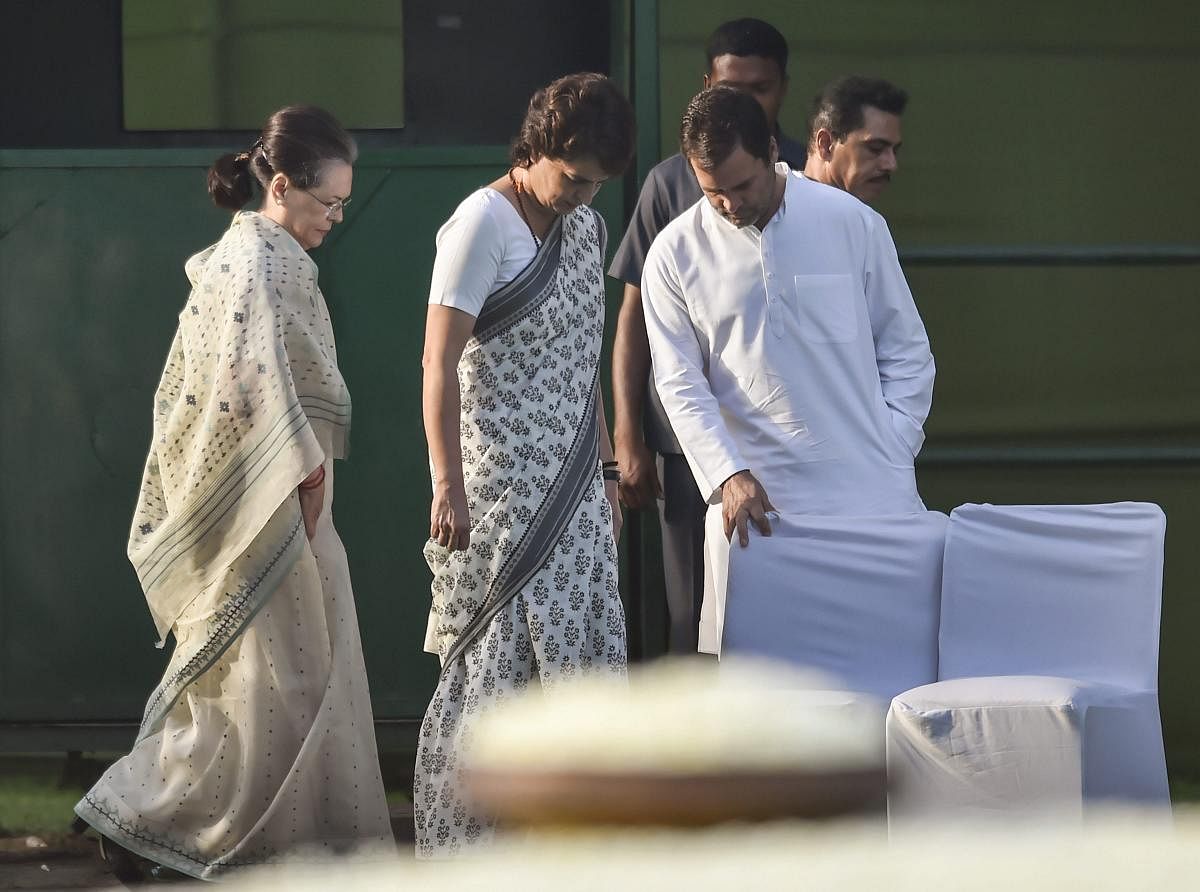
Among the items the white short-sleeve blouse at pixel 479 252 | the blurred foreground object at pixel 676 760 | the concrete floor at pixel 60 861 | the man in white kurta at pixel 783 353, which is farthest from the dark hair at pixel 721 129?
the blurred foreground object at pixel 676 760

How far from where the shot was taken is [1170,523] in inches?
195

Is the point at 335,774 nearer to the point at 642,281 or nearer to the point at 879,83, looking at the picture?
the point at 642,281

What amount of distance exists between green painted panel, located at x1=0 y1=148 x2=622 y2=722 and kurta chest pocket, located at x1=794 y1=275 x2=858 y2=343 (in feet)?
4.05

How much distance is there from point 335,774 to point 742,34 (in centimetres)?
198

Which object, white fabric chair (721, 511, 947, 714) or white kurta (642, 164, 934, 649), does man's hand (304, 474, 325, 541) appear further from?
white fabric chair (721, 511, 947, 714)

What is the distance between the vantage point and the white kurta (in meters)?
3.76

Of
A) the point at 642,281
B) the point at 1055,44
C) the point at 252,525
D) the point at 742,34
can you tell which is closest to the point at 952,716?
the point at 642,281

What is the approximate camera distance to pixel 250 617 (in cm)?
388

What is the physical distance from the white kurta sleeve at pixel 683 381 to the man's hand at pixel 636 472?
33cm

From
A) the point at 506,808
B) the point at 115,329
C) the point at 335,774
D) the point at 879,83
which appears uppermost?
the point at 879,83

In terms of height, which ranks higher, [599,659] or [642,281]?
[642,281]

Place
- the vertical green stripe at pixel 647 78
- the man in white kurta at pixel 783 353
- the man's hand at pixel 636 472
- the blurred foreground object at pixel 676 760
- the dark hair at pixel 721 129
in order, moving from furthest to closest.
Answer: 1. the vertical green stripe at pixel 647 78
2. the man's hand at pixel 636 472
3. the man in white kurta at pixel 783 353
4. the dark hair at pixel 721 129
5. the blurred foreground object at pixel 676 760

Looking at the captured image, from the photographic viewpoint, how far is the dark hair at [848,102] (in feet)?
13.9

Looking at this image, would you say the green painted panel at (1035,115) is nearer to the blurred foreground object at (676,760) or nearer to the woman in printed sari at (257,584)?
the woman in printed sari at (257,584)
